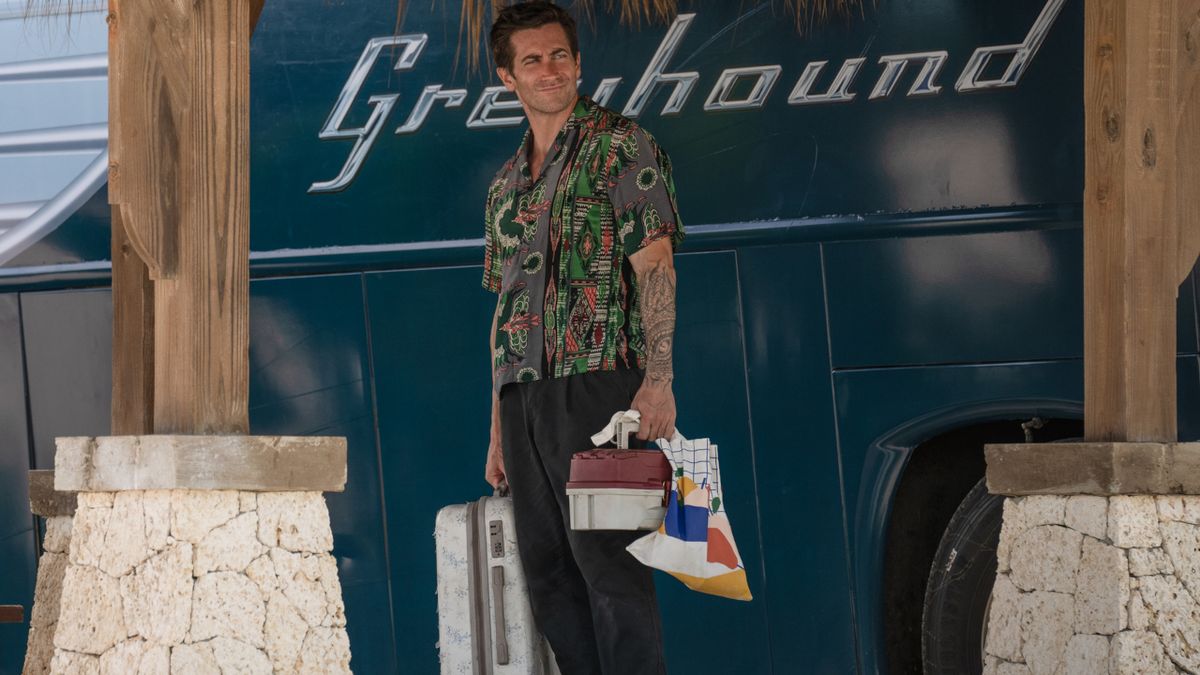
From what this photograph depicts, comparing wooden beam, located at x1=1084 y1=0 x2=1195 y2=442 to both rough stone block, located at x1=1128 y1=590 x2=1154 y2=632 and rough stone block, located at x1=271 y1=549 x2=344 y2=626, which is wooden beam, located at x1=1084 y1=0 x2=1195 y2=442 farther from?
rough stone block, located at x1=271 y1=549 x2=344 y2=626

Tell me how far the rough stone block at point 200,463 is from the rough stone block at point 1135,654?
5.45ft

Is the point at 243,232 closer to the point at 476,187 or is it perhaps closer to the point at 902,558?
the point at 476,187

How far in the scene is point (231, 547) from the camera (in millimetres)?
2863

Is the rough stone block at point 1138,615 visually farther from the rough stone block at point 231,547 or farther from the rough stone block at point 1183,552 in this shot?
the rough stone block at point 231,547

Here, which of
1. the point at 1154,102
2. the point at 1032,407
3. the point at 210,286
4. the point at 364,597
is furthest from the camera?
the point at 364,597

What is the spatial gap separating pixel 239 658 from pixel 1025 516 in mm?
1740

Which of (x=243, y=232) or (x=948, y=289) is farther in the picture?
(x=948, y=289)

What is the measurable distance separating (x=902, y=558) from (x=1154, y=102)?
5.16 feet

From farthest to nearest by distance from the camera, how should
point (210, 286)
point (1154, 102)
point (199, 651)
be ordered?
point (1154, 102) → point (210, 286) → point (199, 651)

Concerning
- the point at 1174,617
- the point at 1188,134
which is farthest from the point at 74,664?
the point at 1188,134

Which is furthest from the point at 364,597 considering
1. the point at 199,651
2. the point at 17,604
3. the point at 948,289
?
the point at 948,289

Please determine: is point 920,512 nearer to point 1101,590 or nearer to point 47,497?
point 1101,590

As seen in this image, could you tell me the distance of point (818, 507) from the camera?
4148 millimetres

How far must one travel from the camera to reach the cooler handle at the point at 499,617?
11.7 ft
